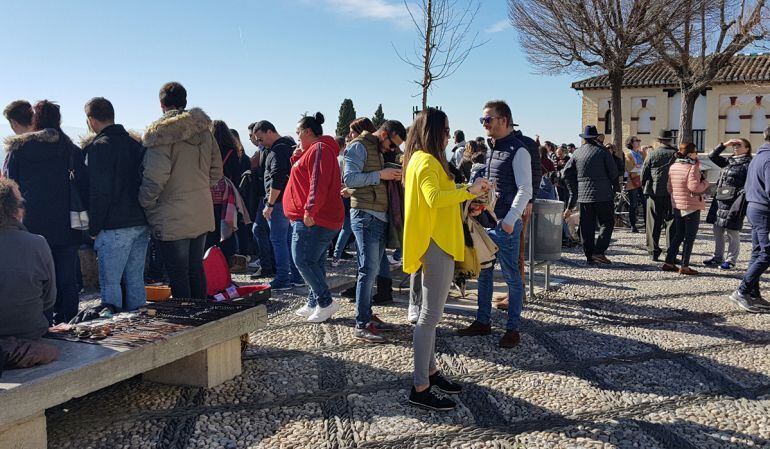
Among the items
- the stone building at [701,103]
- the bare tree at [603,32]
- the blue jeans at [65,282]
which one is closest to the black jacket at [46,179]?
the blue jeans at [65,282]

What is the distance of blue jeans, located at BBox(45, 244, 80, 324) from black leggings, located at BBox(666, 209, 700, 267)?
282 inches

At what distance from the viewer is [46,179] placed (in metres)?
4.95

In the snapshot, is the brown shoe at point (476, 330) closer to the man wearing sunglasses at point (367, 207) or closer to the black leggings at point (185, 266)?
the man wearing sunglasses at point (367, 207)

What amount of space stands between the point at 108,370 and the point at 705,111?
38.6 m

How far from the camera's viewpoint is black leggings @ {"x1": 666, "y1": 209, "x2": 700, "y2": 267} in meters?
8.22

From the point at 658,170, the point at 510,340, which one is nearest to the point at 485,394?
the point at 510,340

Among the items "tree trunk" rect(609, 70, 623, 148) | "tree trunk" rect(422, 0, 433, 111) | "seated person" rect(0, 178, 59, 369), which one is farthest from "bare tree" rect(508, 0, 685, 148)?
"seated person" rect(0, 178, 59, 369)

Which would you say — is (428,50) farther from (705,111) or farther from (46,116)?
(705,111)

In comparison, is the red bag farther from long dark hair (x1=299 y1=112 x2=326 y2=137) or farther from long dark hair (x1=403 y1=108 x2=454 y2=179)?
long dark hair (x1=403 y1=108 x2=454 y2=179)

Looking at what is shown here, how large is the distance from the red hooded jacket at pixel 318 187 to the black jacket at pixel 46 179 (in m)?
1.71

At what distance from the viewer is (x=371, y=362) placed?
4.64m

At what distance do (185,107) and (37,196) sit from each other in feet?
4.45

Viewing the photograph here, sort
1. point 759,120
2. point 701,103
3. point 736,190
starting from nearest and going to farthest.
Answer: point 736,190 < point 759,120 < point 701,103

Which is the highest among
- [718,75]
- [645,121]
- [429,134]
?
[718,75]
